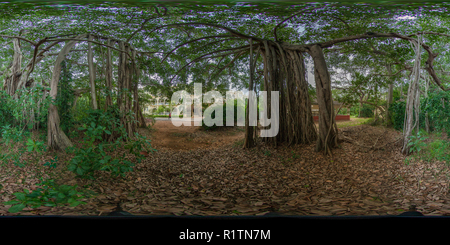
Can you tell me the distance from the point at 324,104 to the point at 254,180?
647 mm

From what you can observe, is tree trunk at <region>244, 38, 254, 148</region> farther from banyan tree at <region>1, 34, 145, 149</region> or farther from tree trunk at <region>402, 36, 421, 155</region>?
tree trunk at <region>402, 36, 421, 155</region>

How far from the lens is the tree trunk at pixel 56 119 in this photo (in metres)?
1.25

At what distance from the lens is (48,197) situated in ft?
3.94

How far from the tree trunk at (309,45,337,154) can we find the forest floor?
65mm

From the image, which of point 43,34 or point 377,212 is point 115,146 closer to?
point 43,34

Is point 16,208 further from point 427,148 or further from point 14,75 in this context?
point 427,148

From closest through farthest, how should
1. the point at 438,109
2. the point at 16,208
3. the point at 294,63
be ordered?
the point at 438,109
the point at 16,208
the point at 294,63

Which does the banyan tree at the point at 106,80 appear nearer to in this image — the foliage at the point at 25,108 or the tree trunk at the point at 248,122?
the foliage at the point at 25,108

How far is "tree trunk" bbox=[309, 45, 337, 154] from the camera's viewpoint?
124cm

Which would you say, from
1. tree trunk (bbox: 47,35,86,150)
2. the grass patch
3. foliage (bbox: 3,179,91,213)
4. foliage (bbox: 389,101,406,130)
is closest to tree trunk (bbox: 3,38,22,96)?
tree trunk (bbox: 47,35,86,150)

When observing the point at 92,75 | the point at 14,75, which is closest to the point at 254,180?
the point at 92,75

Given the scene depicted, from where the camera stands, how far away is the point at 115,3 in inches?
51.1

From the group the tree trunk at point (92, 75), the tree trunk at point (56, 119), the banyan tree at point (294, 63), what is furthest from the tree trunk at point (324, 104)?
the tree trunk at point (56, 119)
